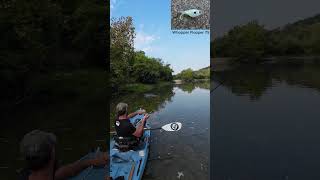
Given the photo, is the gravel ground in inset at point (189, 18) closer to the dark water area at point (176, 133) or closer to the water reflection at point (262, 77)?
the dark water area at point (176, 133)

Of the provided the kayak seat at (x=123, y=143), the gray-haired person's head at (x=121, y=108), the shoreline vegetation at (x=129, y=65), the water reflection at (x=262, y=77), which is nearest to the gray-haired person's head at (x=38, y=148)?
the gray-haired person's head at (x=121, y=108)

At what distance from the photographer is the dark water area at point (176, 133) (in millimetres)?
5238

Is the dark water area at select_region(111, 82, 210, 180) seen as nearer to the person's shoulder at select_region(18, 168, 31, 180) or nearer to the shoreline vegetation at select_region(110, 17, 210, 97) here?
the shoreline vegetation at select_region(110, 17, 210, 97)

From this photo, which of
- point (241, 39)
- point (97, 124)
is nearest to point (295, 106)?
point (241, 39)

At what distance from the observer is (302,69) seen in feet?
64.5

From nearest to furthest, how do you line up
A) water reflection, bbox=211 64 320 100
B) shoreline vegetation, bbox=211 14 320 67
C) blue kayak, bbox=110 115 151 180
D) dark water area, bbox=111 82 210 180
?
blue kayak, bbox=110 115 151 180 < dark water area, bbox=111 82 210 180 < water reflection, bbox=211 64 320 100 < shoreline vegetation, bbox=211 14 320 67

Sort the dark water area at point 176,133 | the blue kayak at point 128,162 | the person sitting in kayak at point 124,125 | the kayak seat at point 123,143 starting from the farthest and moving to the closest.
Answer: the dark water area at point 176,133
the kayak seat at point 123,143
the person sitting in kayak at point 124,125
the blue kayak at point 128,162

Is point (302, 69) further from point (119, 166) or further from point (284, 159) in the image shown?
point (119, 166)

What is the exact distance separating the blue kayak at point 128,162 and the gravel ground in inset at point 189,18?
4.68ft

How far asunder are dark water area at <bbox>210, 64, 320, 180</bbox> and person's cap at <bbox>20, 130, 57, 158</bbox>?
461cm

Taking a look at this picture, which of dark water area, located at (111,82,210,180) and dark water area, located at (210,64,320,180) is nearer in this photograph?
dark water area, located at (111,82,210,180)

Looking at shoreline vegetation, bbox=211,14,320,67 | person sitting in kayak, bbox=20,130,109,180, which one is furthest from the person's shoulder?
shoreline vegetation, bbox=211,14,320,67

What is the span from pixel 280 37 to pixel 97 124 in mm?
12327

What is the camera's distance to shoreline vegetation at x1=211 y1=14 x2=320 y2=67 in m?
16.9
